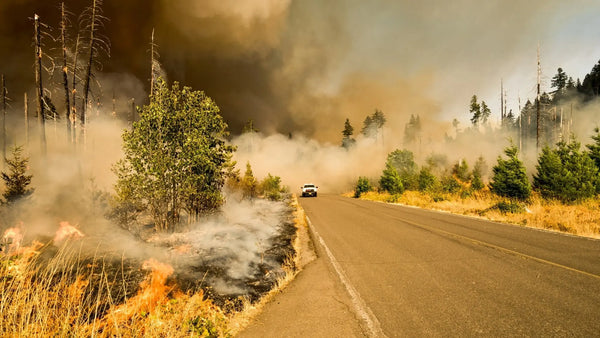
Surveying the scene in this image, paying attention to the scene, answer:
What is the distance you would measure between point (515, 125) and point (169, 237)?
104954 mm

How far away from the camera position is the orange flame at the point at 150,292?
4274mm

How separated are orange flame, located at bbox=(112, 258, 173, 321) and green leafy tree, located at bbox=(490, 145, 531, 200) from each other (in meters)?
21.3

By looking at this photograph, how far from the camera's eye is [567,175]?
53.1 ft

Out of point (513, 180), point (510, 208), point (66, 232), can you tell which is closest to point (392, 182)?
point (513, 180)

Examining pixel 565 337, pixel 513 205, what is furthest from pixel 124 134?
pixel 513 205

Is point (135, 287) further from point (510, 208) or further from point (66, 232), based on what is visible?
point (510, 208)

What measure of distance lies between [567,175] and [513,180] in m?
2.71

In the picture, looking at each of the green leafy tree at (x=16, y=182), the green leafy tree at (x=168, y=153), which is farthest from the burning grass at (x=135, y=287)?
the green leafy tree at (x=16, y=182)

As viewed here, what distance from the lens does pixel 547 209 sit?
13234 millimetres

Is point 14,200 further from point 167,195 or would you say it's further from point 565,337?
point 565,337

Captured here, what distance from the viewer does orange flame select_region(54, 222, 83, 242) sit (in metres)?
9.85

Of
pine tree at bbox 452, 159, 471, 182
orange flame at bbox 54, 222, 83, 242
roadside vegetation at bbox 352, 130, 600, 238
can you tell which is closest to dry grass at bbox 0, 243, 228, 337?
orange flame at bbox 54, 222, 83, 242

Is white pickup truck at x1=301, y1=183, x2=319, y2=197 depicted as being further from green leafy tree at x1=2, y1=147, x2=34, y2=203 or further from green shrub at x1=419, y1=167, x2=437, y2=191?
green leafy tree at x1=2, y1=147, x2=34, y2=203

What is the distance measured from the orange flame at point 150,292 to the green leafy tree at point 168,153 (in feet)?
10.9
